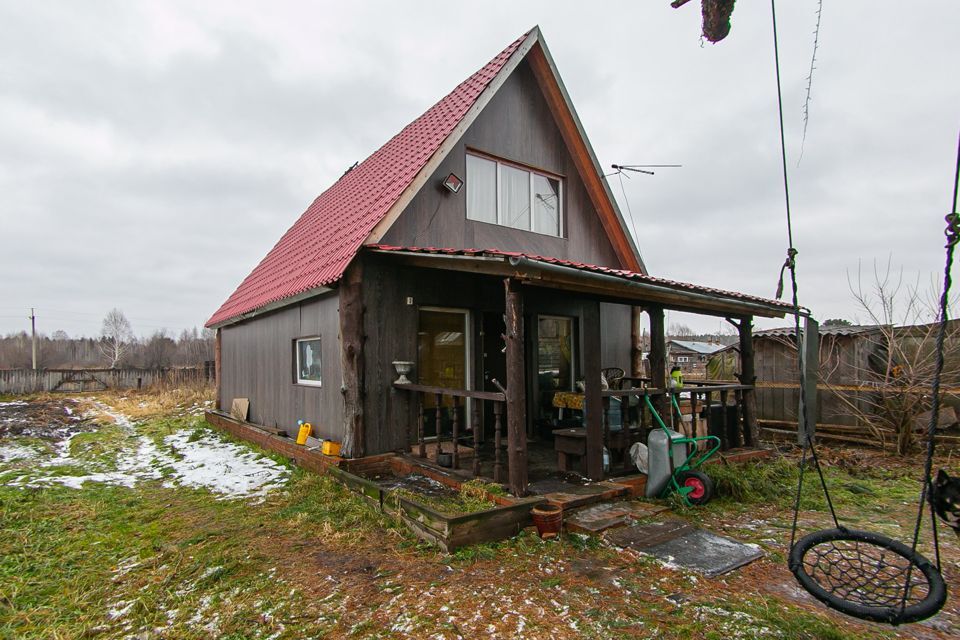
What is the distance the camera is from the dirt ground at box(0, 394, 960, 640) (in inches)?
117

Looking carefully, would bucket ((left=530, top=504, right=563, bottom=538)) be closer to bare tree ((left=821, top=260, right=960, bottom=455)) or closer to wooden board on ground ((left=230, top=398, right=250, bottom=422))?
bare tree ((left=821, top=260, right=960, bottom=455))

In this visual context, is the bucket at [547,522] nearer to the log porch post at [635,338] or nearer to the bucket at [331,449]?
the bucket at [331,449]

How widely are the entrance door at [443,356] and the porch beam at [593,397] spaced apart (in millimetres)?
2095

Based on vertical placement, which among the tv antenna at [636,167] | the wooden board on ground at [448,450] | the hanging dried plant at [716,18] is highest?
the tv antenna at [636,167]

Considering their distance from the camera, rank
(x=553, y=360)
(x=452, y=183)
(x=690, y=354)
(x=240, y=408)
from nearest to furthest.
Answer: (x=452, y=183) → (x=553, y=360) → (x=240, y=408) → (x=690, y=354)

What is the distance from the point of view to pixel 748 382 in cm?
747

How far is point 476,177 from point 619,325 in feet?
12.7

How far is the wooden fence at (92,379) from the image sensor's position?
2036 centimetres

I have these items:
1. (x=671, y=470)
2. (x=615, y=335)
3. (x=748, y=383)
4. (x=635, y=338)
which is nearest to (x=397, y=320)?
(x=671, y=470)

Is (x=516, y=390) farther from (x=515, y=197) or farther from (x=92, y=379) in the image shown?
(x=92, y=379)

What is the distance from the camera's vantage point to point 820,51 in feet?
7.89

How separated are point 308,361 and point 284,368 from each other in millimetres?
923

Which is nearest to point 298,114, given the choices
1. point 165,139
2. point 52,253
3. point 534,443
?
point 165,139

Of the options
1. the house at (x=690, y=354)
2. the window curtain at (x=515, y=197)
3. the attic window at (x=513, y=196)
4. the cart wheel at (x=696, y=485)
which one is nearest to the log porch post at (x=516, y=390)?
the cart wheel at (x=696, y=485)
